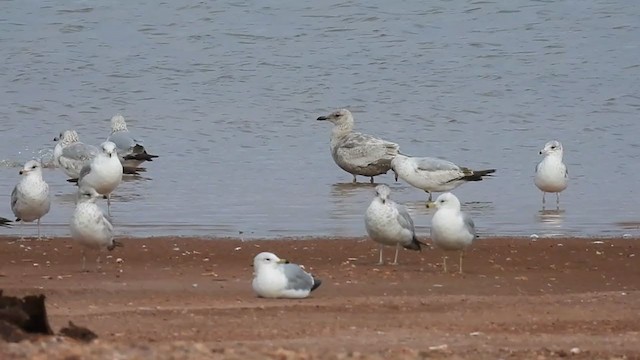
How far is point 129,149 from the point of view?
17.8m

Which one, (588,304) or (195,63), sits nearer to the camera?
(588,304)

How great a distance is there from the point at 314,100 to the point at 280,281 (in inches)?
523

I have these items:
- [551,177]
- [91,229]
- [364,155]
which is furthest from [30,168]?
[364,155]

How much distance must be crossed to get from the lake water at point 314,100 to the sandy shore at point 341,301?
3.93ft

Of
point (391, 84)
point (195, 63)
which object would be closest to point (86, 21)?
point (195, 63)

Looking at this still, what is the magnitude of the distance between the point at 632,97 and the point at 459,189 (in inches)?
268

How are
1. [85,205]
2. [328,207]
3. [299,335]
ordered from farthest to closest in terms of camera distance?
[328,207]
[85,205]
[299,335]

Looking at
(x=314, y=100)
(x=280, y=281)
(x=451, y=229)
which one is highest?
(x=314, y=100)

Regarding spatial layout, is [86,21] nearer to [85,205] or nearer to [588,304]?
[85,205]

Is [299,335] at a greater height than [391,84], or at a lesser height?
lesser

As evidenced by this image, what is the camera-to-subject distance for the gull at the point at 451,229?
11.1 m

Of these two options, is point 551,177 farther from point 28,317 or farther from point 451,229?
point 28,317

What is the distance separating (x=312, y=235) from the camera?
43.0ft

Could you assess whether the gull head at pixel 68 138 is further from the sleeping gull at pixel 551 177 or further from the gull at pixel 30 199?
the sleeping gull at pixel 551 177
